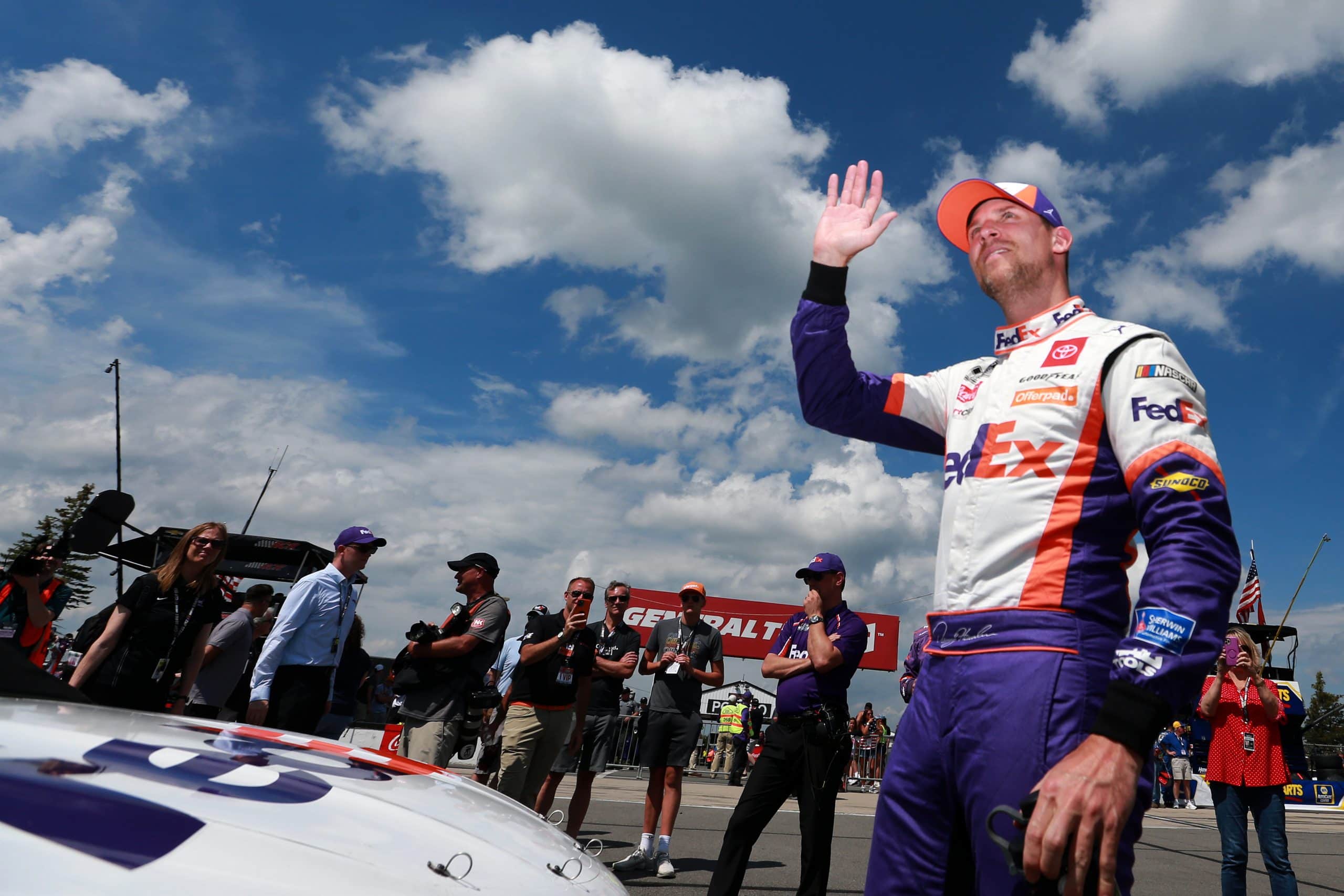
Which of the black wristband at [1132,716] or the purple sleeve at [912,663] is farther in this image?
the purple sleeve at [912,663]

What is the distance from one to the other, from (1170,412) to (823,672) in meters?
3.35

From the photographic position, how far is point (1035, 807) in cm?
135

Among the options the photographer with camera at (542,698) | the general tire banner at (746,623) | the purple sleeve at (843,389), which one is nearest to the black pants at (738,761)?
the general tire banner at (746,623)

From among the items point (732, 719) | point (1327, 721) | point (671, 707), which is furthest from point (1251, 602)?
point (1327, 721)

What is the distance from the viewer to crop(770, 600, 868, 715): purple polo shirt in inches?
184

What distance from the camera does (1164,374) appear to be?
162 cm

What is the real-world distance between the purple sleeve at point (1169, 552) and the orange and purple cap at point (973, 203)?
60 cm

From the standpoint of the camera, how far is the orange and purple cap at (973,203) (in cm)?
→ 208

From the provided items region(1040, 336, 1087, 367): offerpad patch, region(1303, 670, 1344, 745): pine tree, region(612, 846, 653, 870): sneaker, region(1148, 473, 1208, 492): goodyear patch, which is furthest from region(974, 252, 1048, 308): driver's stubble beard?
region(1303, 670, 1344, 745): pine tree

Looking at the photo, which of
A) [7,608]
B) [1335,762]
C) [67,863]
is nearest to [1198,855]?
[1335,762]

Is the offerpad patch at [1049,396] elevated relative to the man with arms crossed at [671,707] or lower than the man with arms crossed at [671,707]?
elevated

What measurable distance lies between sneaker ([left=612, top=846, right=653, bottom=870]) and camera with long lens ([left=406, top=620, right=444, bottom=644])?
1844 millimetres

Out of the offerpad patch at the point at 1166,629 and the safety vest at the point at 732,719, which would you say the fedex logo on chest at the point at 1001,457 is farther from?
the safety vest at the point at 732,719

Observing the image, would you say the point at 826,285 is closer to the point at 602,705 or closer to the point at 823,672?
the point at 823,672
